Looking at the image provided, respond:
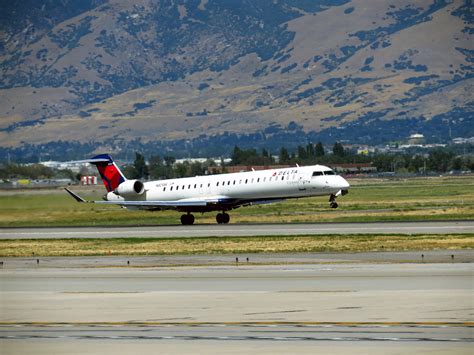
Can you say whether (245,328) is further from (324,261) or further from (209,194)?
(209,194)

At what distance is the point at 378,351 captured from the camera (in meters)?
27.2

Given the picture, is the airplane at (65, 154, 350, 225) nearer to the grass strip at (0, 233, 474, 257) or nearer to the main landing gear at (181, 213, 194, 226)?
the main landing gear at (181, 213, 194, 226)

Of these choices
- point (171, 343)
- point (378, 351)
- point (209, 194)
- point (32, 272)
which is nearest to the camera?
point (378, 351)

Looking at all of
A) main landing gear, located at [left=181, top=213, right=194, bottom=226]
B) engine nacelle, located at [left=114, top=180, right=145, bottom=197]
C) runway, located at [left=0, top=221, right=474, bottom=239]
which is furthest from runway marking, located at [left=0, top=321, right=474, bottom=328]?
engine nacelle, located at [left=114, top=180, right=145, bottom=197]

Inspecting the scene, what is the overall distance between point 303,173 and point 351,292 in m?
46.4

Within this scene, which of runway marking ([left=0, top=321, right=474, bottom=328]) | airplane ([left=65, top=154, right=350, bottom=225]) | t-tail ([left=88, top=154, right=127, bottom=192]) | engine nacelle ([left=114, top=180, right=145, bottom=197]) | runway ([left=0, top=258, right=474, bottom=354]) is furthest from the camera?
t-tail ([left=88, top=154, right=127, bottom=192])

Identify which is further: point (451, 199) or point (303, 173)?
point (451, 199)

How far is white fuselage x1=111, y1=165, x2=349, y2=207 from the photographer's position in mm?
83875

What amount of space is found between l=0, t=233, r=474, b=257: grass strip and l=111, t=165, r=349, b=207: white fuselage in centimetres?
1765

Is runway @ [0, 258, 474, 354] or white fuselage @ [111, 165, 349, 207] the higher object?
white fuselage @ [111, 165, 349, 207]

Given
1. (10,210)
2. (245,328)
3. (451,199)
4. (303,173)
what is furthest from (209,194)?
(245,328)

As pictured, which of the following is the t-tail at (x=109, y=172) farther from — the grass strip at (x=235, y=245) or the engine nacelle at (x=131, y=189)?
the grass strip at (x=235, y=245)

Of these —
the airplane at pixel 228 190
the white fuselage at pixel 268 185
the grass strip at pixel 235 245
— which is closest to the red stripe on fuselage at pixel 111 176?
the airplane at pixel 228 190

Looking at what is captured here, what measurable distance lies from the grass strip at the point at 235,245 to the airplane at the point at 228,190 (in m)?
17.7
